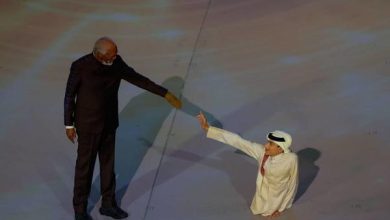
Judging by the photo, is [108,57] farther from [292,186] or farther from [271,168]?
[292,186]

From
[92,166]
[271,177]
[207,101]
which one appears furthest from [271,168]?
[207,101]

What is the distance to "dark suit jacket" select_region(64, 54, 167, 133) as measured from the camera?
409 centimetres

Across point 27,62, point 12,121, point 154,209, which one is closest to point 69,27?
point 27,62

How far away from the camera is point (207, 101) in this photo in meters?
5.84

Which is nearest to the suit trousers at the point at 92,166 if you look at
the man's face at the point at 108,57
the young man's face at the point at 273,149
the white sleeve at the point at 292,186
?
the man's face at the point at 108,57

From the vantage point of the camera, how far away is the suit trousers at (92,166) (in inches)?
168

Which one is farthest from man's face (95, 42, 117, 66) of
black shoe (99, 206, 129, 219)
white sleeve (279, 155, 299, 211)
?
white sleeve (279, 155, 299, 211)

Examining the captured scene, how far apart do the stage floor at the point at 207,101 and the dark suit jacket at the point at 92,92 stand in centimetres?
71

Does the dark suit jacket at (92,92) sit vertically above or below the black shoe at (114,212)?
above

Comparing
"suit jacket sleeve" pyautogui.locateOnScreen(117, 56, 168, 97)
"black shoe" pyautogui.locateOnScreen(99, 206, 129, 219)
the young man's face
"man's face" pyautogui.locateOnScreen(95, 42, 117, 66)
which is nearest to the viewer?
Result: "man's face" pyautogui.locateOnScreen(95, 42, 117, 66)

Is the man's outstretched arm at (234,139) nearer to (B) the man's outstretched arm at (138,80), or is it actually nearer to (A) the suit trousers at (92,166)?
(B) the man's outstretched arm at (138,80)

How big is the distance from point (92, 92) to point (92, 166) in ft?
1.54

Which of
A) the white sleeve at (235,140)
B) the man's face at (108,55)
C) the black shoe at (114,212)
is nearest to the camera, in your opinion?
the man's face at (108,55)

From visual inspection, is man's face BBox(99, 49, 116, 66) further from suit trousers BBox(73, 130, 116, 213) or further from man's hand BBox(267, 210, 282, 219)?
man's hand BBox(267, 210, 282, 219)
